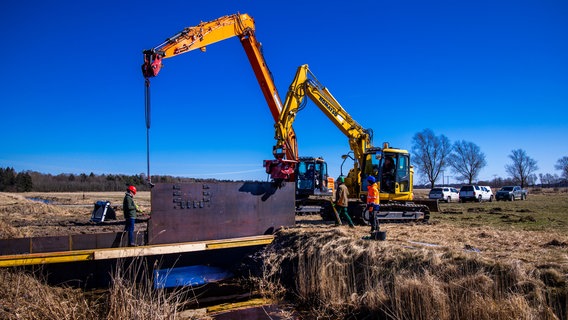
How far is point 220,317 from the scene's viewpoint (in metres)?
8.52

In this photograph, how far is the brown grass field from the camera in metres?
5.75

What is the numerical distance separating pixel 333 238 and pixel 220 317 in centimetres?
348

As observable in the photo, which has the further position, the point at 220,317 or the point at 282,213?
the point at 282,213

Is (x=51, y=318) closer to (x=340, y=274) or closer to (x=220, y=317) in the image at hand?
(x=220, y=317)

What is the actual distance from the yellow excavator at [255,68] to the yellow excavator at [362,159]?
0.98 m

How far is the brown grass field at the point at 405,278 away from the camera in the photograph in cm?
575

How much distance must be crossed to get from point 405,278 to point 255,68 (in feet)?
40.2

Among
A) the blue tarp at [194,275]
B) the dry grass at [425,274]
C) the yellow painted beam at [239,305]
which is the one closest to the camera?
the dry grass at [425,274]

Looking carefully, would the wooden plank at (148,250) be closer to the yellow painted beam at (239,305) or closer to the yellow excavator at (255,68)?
the yellow painted beam at (239,305)

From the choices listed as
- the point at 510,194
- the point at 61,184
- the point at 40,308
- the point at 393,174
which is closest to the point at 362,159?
the point at 393,174

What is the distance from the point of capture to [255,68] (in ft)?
56.9

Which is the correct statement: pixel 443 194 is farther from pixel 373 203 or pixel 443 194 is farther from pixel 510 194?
pixel 373 203

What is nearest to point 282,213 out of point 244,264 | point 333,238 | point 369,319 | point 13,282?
point 244,264

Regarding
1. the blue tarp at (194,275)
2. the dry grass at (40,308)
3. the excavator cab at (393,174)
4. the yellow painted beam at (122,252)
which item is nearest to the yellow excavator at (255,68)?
the yellow painted beam at (122,252)
